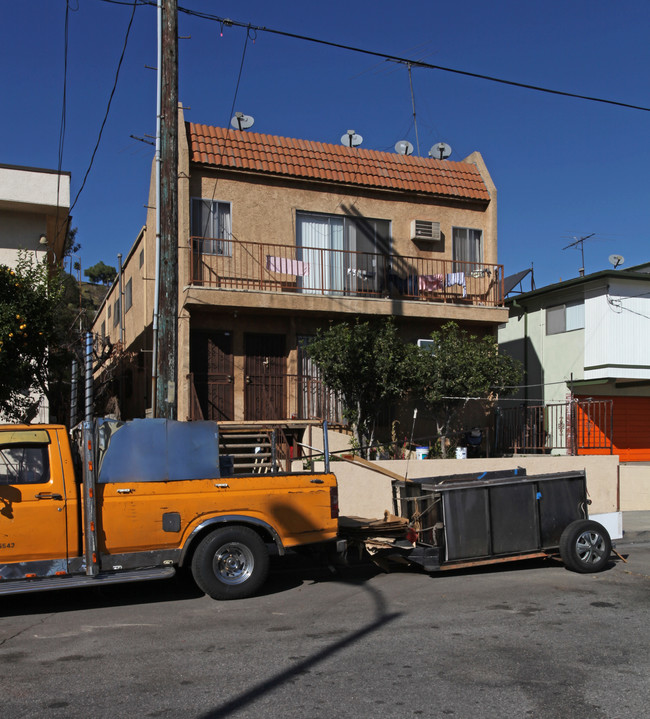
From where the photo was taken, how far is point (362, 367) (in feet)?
45.6

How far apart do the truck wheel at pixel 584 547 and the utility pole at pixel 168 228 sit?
5258 millimetres

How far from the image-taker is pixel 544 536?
8.99 m

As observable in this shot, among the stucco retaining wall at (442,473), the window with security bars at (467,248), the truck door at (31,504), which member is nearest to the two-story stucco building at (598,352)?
the window with security bars at (467,248)

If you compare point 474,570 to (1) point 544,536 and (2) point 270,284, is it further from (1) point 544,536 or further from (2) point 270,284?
(2) point 270,284

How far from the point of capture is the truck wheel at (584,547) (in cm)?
885

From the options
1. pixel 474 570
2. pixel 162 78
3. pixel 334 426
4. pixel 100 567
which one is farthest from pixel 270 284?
pixel 100 567

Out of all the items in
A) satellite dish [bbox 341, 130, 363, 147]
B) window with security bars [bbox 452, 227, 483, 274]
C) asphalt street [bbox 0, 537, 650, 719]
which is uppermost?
satellite dish [bbox 341, 130, 363, 147]

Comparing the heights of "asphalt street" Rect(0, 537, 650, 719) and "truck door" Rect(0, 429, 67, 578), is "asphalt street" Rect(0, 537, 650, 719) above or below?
below

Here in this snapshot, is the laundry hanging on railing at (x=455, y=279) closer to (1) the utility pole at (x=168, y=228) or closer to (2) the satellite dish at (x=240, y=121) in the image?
(2) the satellite dish at (x=240, y=121)

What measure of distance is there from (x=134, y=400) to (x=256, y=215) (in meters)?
7.14

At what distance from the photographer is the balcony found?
612 inches

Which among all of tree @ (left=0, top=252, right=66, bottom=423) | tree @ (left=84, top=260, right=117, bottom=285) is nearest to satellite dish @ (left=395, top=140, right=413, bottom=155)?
tree @ (left=0, top=252, right=66, bottom=423)

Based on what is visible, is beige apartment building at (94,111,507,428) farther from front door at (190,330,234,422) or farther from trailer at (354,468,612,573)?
trailer at (354,468,612,573)

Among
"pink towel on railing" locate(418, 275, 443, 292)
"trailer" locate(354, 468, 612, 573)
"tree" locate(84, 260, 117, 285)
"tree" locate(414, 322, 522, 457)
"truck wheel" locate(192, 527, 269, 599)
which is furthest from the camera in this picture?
"tree" locate(84, 260, 117, 285)
